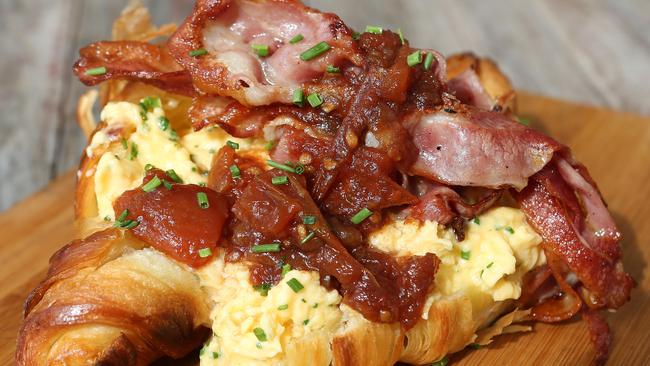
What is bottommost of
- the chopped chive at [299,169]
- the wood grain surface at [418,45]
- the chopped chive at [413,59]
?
the wood grain surface at [418,45]

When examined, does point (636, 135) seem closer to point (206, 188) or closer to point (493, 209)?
point (493, 209)

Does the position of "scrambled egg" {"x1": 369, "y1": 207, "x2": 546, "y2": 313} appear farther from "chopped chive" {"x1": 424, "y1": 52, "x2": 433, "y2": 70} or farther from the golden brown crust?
the golden brown crust

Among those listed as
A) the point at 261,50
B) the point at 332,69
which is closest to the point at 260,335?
the point at 332,69

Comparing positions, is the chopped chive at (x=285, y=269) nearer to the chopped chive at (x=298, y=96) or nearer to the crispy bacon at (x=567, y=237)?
the chopped chive at (x=298, y=96)

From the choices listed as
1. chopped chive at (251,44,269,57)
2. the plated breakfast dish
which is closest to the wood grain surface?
the plated breakfast dish

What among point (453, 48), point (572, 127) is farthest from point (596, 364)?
point (453, 48)

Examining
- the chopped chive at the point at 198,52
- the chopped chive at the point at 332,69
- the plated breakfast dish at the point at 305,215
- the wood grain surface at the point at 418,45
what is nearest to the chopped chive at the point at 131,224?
the plated breakfast dish at the point at 305,215
